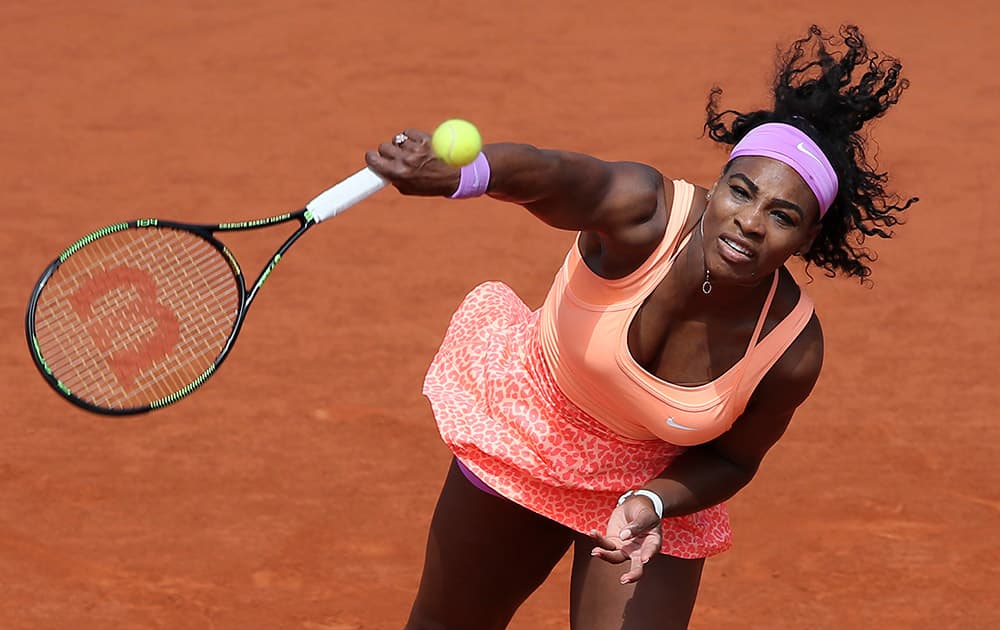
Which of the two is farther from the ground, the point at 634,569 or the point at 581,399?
the point at 581,399

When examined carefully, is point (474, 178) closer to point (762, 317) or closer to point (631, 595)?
point (762, 317)

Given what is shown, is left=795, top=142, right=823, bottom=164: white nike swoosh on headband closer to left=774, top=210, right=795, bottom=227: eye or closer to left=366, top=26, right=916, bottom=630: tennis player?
left=366, top=26, right=916, bottom=630: tennis player

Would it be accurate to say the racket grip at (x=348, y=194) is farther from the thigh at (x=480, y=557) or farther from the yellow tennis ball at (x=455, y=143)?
the thigh at (x=480, y=557)

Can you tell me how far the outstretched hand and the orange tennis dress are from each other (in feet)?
2.12

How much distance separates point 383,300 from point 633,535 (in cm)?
336

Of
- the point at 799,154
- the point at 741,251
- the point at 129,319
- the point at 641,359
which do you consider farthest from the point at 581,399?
the point at 129,319

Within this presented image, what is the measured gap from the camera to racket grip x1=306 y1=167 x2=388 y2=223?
2.85 metres

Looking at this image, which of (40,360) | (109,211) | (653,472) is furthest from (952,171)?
(40,360)

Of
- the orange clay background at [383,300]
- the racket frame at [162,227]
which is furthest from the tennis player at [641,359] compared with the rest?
the orange clay background at [383,300]

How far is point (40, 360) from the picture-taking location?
3123 mm

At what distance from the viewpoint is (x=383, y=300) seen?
647cm

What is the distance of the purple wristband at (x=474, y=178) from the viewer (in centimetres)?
276

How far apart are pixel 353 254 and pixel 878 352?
7.73 feet

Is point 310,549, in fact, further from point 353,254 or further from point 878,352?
point 878,352
